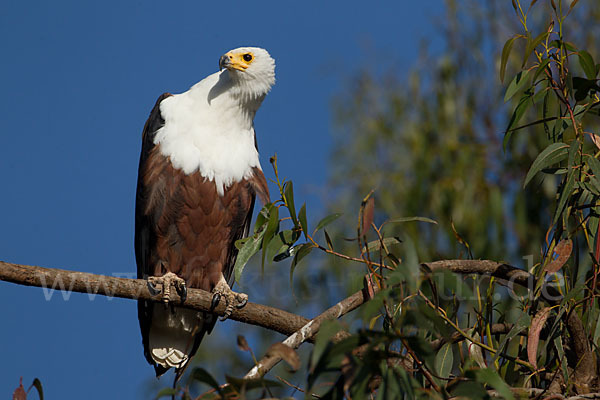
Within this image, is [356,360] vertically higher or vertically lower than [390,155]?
lower

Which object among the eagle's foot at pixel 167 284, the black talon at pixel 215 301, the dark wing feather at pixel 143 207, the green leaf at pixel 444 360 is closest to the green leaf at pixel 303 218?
the green leaf at pixel 444 360

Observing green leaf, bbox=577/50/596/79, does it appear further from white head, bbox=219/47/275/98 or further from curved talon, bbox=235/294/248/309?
white head, bbox=219/47/275/98

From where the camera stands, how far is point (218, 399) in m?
1.92

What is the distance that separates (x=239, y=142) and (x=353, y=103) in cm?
348

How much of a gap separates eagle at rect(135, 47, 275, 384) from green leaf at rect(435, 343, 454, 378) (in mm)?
1476

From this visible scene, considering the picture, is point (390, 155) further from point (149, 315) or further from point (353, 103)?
point (149, 315)

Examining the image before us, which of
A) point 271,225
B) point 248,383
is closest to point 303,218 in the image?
point 271,225

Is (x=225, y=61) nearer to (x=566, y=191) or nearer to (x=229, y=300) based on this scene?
(x=229, y=300)

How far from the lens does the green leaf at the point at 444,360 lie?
2600 mm

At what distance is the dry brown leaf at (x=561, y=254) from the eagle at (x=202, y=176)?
180cm

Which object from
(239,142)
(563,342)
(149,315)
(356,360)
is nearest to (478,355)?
(563,342)

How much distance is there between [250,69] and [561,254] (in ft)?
7.17

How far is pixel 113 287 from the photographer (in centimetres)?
283

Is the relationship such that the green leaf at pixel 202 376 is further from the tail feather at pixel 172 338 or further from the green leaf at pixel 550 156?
the tail feather at pixel 172 338
